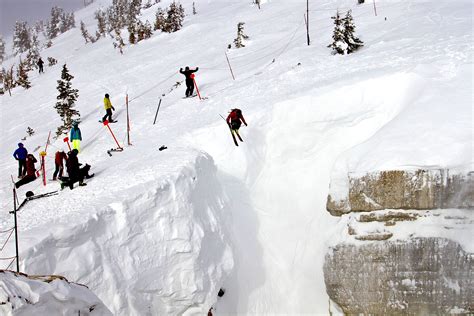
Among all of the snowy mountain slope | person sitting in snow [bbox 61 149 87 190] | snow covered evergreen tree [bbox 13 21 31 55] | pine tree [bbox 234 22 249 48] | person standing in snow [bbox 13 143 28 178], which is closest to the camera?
the snowy mountain slope

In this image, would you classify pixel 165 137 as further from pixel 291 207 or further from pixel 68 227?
pixel 68 227

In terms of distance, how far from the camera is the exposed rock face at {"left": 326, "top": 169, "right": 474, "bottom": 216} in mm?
8758

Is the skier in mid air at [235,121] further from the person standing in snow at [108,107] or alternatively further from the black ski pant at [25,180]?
the person standing in snow at [108,107]

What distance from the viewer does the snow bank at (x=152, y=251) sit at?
8812 millimetres

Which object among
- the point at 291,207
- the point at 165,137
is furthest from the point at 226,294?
the point at 165,137

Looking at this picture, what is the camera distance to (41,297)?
4738 millimetres

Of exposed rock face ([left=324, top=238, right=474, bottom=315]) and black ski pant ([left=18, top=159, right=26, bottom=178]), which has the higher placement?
black ski pant ([left=18, top=159, right=26, bottom=178])

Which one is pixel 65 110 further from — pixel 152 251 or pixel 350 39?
pixel 350 39

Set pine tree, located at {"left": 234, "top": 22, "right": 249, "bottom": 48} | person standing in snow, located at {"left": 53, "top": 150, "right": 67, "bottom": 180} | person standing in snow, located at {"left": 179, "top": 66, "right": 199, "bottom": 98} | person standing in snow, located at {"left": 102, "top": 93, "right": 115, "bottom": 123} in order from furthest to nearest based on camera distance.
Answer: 1. pine tree, located at {"left": 234, "top": 22, "right": 249, "bottom": 48}
2. person standing in snow, located at {"left": 179, "top": 66, "right": 199, "bottom": 98}
3. person standing in snow, located at {"left": 102, "top": 93, "right": 115, "bottom": 123}
4. person standing in snow, located at {"left": 53, "top": 150, "right": 67, "bottom": 180}

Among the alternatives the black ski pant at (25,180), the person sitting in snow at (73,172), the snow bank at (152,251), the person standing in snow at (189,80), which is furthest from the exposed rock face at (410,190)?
the person standing in snow at (189,80)

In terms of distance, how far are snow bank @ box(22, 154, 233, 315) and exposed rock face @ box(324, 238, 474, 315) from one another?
3.03 metres

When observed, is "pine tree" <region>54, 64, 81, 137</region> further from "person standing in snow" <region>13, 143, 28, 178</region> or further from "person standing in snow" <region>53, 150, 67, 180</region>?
"person standing in snow" <region>53, 150, 67, 180</region>

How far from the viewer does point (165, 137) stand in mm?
14758

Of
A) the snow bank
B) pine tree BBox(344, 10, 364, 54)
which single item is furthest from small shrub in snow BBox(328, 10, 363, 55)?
the snow bank
